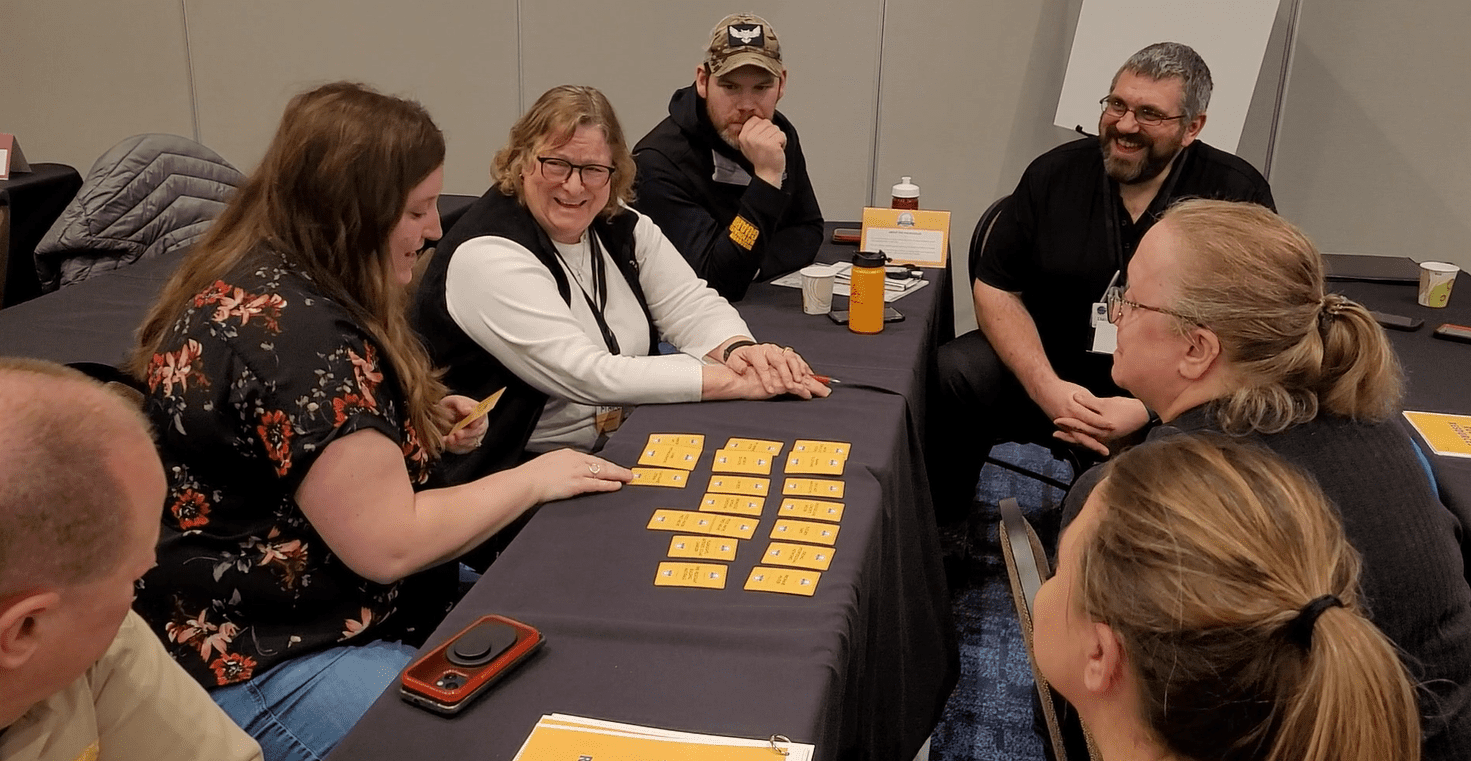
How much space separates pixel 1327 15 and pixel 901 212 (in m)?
2.10

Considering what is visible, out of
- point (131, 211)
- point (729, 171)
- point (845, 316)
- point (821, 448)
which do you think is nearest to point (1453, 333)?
point (845, 316)

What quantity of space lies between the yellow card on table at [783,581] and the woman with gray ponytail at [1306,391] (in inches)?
14.0

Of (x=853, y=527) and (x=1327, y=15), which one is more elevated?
(x=1327, y=15)

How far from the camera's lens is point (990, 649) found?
8.22ft

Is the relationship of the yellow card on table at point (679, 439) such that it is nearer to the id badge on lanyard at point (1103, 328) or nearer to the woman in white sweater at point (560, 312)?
the woman in white sweater at point (560, 312)

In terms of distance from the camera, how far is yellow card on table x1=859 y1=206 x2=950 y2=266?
286cm

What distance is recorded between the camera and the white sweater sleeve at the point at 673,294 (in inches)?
90.1

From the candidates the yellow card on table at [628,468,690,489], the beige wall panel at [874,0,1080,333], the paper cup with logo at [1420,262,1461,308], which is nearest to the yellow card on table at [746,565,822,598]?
the yellow card on table at [628,468,690,489]

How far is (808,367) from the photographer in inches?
79.5

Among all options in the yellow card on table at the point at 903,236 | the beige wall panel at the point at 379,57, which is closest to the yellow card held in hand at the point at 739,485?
the yellow card on table at the point at 903,236

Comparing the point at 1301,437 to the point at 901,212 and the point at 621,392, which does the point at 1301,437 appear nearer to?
the point at 621,392

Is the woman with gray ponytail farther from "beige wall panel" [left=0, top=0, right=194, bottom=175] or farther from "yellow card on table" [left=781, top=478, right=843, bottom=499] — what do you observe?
"beige wall panel" [left=0, top=0, right=194, bottom=175]

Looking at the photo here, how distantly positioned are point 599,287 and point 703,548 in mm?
912

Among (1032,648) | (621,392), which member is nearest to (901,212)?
(621,392)
